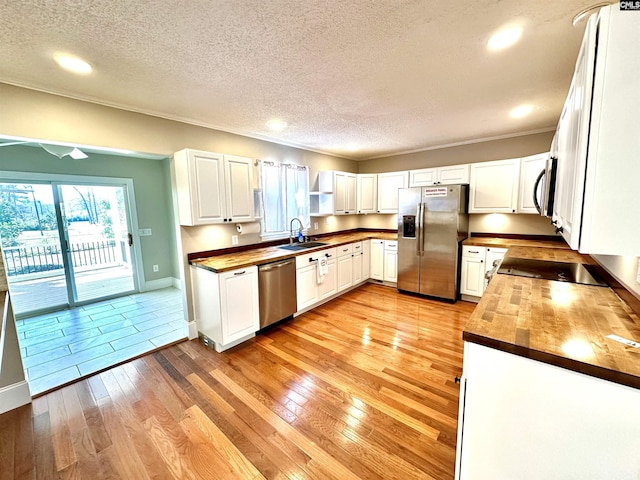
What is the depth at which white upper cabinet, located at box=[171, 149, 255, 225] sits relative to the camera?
2.77 meters

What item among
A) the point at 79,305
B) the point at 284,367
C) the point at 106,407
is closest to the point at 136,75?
the point at 106,407

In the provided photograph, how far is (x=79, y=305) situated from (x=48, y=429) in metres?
2.94

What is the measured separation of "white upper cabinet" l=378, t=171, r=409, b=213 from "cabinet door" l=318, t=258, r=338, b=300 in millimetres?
1687

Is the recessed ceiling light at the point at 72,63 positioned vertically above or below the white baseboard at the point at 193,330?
above

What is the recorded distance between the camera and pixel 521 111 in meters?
2.92

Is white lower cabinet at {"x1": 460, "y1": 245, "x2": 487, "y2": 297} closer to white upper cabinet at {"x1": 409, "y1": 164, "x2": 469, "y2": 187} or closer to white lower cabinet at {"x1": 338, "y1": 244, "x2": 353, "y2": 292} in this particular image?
white upper cabinet at {"x1": 409, "y1": 164, "x2": 469, "y2": 187}

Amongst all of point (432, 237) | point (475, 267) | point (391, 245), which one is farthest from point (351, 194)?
point (475, 267)

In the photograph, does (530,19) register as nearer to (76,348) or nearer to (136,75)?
(136,75)

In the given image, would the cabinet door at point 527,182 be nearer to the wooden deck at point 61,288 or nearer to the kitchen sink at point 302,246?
the kitchen sink at point 302,246

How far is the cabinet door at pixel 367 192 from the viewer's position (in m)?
5.07

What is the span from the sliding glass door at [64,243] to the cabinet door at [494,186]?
18.8 feet

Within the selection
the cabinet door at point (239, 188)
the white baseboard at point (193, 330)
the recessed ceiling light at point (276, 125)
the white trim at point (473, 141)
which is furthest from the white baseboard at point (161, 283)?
the white trim at point (473, 141)

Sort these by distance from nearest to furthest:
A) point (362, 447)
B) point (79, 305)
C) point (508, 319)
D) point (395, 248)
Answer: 1. point (508, 319)
2. point (362, 447)
3. point (79, 305)
4. point (395, 248)

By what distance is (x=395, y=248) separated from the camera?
454 cm
